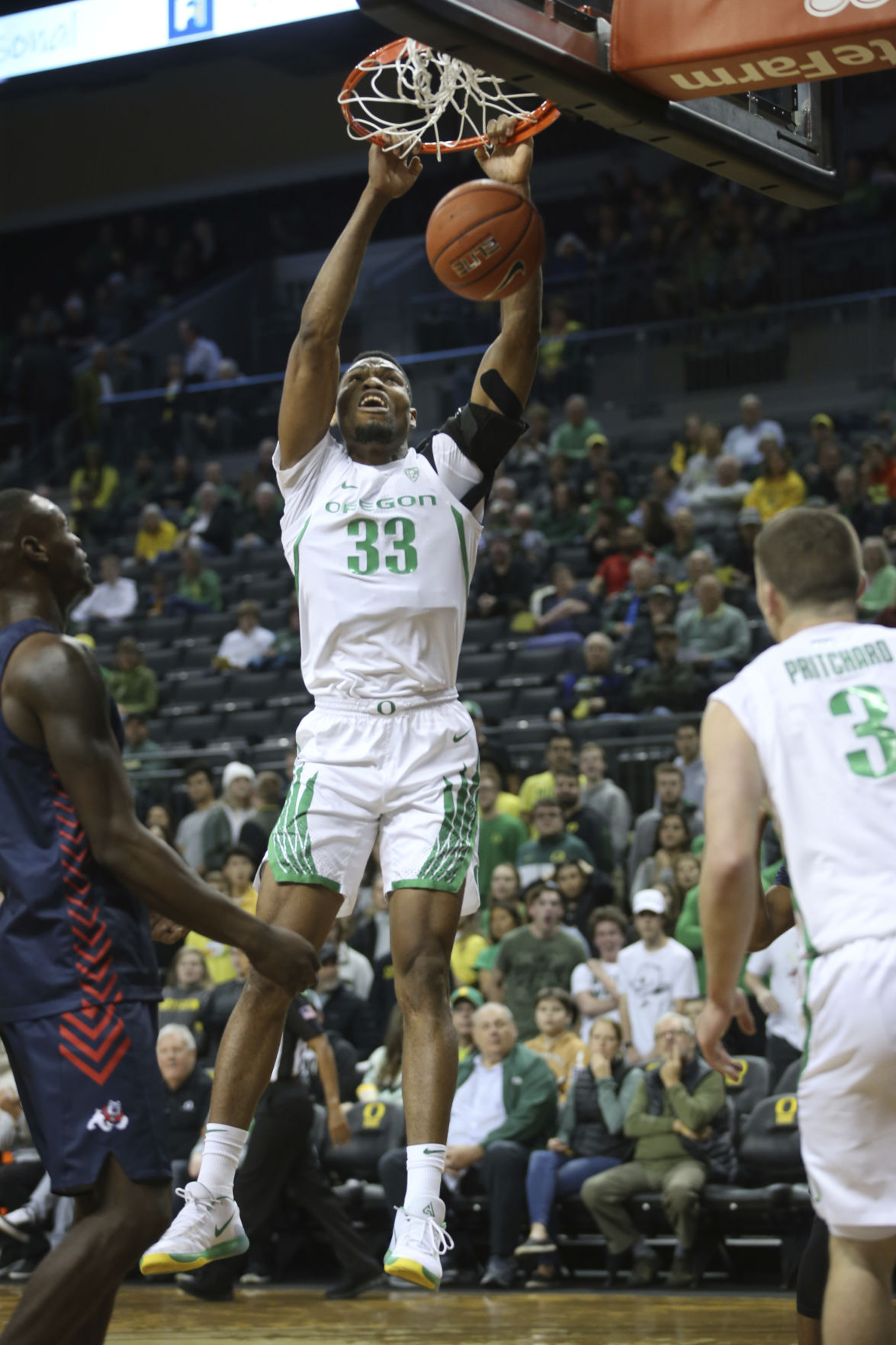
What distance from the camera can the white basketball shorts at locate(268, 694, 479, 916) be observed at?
5.52 meters

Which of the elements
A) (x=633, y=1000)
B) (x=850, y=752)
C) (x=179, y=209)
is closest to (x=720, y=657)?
(x=633, y=1000)

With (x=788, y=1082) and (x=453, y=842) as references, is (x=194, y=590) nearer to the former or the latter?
(x=788, y=1082)

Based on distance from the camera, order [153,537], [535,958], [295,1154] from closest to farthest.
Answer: [295,1154], [535,958], [153,537]

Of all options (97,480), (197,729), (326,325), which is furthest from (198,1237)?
(97,480)

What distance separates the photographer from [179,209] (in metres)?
26.0

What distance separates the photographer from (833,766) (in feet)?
12.7

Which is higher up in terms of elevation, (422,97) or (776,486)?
(776,486)

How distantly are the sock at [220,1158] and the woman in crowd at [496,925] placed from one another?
5.41 metres

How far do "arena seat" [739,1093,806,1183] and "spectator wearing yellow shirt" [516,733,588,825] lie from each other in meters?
3.47

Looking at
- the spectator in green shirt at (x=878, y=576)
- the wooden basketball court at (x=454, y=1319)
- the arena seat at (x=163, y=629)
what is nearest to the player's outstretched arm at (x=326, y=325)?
the wooden basketball court at (x=454, y=1319)

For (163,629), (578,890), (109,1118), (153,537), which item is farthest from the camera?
(153,537)

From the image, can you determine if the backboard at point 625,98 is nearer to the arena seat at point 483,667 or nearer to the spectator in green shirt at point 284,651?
the arena seat at point 483,667

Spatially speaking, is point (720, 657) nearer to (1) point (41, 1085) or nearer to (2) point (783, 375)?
(2) point (783, 375)

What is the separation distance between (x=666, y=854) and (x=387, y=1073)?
2220 millimetres
